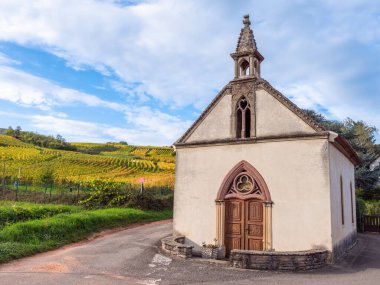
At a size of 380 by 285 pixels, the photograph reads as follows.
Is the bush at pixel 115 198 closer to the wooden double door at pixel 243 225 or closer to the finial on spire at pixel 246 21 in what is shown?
the wooden double door at pixel 243 225

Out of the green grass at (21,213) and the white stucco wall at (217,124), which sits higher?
the white stucco wall at (217,124)

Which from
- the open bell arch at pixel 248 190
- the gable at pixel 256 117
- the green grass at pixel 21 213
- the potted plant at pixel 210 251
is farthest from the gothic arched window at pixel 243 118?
the green grass at pixel 21 213

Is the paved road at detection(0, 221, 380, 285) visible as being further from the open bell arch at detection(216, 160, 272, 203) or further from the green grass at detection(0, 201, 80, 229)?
the green grass at detection(0, 201, 80, 229)

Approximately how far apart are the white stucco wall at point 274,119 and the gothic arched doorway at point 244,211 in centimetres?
168

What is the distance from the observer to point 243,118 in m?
14.2

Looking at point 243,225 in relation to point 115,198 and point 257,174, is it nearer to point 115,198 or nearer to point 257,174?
point 257,174

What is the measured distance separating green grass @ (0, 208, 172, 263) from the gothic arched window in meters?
9.46

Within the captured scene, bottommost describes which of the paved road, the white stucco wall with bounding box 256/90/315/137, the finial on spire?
the paved road

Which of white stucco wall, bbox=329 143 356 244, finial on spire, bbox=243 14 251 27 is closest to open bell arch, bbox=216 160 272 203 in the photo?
white stucco wall, bbox=329 143 356 244

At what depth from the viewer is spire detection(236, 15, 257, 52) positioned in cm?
1471

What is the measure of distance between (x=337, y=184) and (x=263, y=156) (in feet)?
10.9

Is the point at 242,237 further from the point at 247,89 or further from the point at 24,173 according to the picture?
the point at 24,173

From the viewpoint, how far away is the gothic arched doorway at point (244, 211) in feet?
42.9

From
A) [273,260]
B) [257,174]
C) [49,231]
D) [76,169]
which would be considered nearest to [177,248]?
[273,260]
